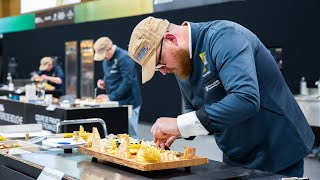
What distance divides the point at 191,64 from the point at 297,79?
5.88m

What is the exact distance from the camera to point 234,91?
1752 millimetres

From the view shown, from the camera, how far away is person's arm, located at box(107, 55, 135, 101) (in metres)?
6.00

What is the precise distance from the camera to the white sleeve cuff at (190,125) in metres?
1.80

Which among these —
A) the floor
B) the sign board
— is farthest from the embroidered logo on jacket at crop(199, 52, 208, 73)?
the sign board

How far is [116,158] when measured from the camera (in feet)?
6.40

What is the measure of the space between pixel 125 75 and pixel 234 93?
4310 mm

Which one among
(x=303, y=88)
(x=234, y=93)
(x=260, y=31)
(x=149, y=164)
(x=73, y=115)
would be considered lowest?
(x=73, y=115)

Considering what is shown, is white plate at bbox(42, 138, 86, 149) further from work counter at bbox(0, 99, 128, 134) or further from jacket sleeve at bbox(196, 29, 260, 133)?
work counter at bbox(0, 99, 128, 134)

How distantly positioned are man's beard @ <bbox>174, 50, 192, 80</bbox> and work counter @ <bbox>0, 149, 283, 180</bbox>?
0.41 m

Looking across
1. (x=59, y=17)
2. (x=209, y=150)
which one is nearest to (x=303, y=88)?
(x=209, y=150)

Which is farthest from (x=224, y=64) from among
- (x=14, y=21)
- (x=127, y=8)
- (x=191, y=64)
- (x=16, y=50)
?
(x=16, y=50)

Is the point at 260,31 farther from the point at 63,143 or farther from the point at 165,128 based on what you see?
the point at 165,128

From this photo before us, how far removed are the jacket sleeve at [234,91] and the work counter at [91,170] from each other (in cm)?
20

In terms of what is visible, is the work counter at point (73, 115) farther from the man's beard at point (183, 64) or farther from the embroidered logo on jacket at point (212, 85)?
the embroidered logo on jacket at point (212, 85)
